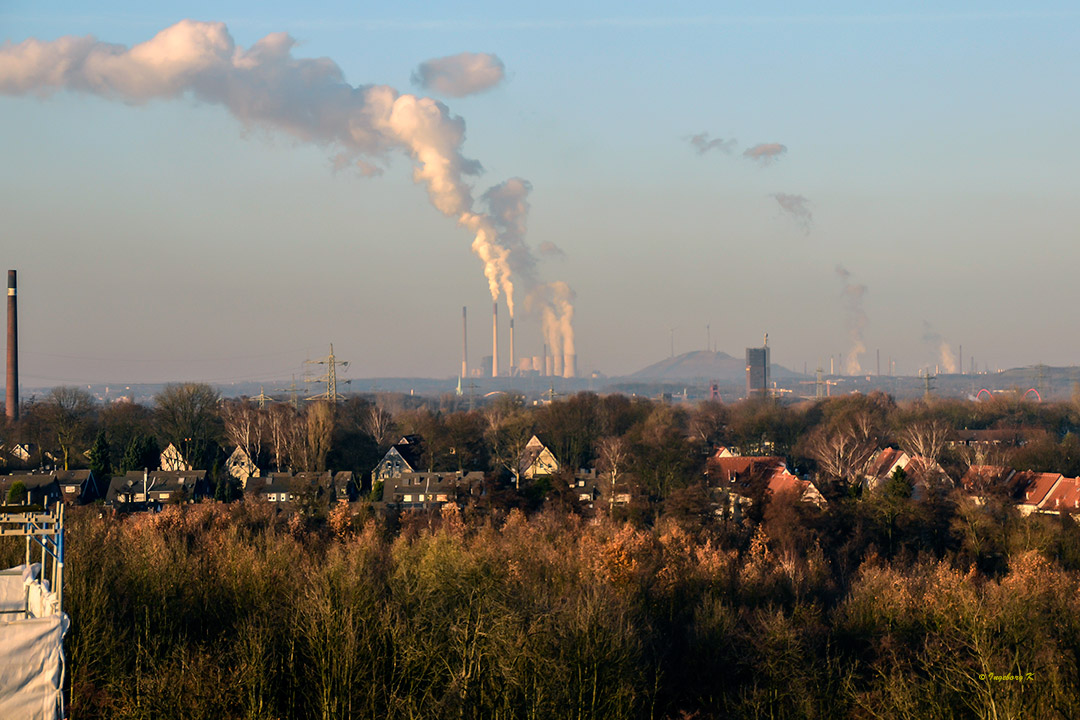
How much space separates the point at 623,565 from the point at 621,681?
10.3 meters

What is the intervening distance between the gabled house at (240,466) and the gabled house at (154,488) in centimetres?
328

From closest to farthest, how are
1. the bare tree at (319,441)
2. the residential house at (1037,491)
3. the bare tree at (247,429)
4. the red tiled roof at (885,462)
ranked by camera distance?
the residential house at (1037,491) → the bare tree at (319,441) → the red tiled roof at (885,462) → the bare tree at (247,429)

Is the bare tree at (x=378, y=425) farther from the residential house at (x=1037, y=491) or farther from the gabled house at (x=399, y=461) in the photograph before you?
the residential house at (x=1037, y=491)

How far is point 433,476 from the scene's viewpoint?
40.5 m

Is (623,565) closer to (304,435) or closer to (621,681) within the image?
(621,681)

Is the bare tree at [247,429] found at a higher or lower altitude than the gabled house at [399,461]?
higher

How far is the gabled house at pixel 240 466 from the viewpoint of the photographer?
146ft

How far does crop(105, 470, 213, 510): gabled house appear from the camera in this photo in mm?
37875

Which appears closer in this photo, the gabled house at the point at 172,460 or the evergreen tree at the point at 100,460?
the evergreen tree at the point at 100,460

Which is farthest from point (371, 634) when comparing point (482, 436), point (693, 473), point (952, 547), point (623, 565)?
point (482, 436)

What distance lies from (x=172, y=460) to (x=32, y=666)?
39465 mm

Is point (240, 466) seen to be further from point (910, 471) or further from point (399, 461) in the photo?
point (910, 471)

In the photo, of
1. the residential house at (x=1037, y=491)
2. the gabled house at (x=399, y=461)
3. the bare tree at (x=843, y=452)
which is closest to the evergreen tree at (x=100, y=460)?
the gabled house at (x=399, y=461)

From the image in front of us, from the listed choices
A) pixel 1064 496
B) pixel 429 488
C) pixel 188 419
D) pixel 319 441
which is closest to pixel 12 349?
pixel 188 419
